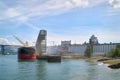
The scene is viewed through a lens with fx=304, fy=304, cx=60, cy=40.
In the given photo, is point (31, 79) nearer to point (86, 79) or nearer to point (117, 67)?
point (86, 79)

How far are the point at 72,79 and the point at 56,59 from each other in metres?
107

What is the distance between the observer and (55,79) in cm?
6141

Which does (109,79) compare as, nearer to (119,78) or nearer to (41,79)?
(119,78)

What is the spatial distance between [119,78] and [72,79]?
9.76m

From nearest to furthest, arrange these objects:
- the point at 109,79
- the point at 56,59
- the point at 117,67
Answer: the point at 109,79, the point at 117,67, the point at 56,59

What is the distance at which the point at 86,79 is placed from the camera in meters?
60.7

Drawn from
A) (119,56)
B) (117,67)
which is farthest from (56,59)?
(117,67)

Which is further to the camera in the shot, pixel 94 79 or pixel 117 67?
pixel 117 67

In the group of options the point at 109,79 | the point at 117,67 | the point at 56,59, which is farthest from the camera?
the point at 56,59

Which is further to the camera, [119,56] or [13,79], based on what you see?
[119,56]

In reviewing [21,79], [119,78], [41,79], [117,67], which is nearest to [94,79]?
[119,78]

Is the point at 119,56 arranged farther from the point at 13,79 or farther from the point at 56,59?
the point at 13,79

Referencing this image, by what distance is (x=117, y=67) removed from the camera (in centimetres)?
9075

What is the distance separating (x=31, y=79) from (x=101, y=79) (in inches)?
558
